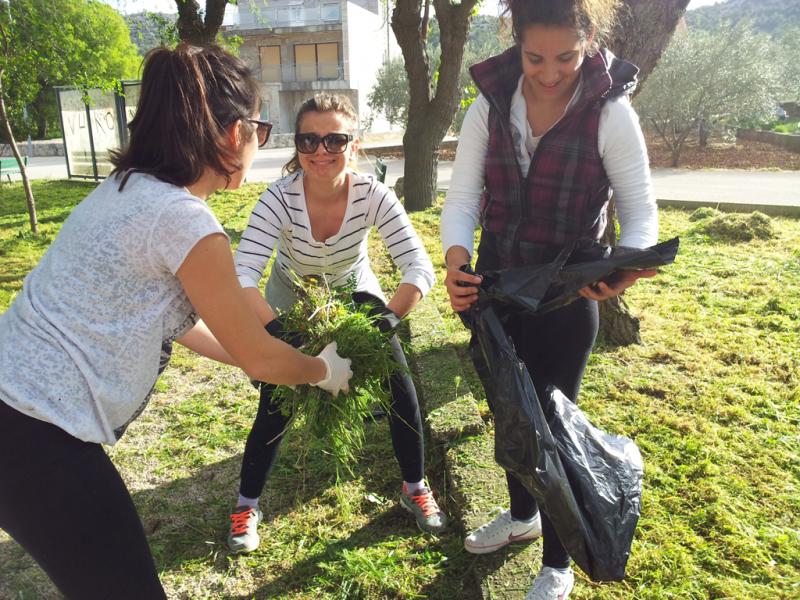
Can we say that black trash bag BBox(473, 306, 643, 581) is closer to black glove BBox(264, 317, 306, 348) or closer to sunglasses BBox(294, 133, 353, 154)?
black glove BBox(264, 317, 306, 348)

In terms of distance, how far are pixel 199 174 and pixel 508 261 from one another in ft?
3.31

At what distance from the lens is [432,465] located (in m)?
2.87

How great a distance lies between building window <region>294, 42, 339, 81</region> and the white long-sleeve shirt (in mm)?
36074

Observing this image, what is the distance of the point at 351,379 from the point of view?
2189 mm

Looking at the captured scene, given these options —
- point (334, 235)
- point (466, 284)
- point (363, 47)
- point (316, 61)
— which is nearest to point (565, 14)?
point (466, 284)

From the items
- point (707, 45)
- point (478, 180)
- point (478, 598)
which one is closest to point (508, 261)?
point (478, 180)

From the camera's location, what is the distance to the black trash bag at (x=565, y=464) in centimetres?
171

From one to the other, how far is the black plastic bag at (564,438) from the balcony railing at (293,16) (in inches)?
1437

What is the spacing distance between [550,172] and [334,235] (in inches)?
37.2

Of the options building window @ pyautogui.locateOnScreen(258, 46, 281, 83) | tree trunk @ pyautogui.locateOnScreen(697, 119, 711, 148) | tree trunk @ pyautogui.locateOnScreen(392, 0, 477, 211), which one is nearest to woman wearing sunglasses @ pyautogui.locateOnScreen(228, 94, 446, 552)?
tree trunk @ pyautogui.locateOnScreen(392, 0, 477, 211)

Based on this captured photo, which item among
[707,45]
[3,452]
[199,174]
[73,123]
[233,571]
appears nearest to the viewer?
[3,452]

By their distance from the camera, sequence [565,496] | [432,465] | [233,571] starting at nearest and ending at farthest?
[565,496]
[233,571]
[432,465]

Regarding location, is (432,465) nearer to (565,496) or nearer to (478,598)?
(478,598)

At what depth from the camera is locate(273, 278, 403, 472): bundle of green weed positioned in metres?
2.16
